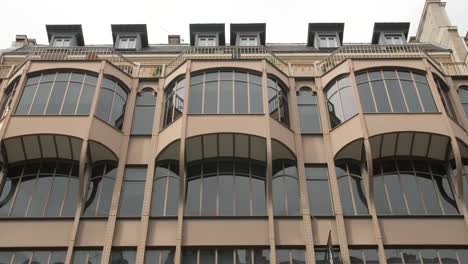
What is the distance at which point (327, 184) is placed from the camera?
21.2m

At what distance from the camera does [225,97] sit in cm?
2291

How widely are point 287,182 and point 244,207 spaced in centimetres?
218

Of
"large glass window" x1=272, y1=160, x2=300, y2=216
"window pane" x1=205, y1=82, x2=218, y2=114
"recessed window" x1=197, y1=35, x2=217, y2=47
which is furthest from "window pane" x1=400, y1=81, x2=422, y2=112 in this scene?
"recessed window" x1=197, y1=35, x2=217, y2=47

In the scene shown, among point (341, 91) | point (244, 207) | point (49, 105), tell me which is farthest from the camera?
point (341, 91)

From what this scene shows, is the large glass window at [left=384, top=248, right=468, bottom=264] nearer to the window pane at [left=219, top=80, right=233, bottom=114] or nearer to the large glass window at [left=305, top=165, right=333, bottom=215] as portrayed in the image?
the large glass window at [left=305, top=165, right=333, bottom=215]

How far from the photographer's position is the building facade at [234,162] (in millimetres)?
19203

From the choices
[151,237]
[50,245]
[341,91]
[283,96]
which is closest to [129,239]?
[151,237]

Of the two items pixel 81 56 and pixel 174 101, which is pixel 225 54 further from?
pixel 81 56

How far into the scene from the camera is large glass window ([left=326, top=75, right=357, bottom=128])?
2269cm

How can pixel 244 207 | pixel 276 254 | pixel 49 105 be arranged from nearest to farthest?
1. pixel 276 254
2. pixel 244 207
3. pixel 49 105

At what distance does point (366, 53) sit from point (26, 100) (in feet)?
54.3

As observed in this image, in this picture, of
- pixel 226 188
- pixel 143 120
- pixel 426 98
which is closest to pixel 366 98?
pixel 426 98

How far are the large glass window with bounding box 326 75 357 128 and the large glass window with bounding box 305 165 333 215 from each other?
2.47 metres

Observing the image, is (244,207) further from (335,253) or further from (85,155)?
(85,155)
